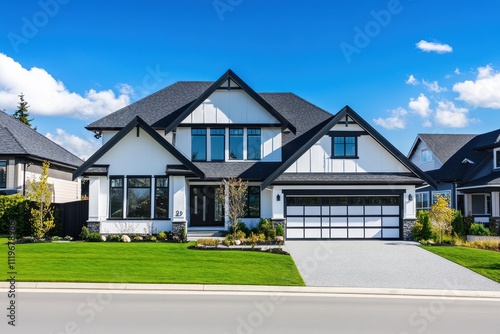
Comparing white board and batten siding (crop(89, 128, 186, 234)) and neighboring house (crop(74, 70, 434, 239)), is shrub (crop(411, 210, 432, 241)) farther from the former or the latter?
white board and batten siding (crop(89, 128, 186, 234))

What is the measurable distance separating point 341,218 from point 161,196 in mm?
8917

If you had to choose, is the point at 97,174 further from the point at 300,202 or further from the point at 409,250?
the point at 409,250

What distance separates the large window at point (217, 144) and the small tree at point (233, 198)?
183 centimetres

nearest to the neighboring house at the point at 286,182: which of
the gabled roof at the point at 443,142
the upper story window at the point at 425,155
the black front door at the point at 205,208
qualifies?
the black front door at the point at 205,208

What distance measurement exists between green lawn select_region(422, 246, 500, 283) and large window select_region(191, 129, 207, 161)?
39.6ft

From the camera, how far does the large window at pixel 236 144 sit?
2439cm

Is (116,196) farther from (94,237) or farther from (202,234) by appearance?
(202,234)

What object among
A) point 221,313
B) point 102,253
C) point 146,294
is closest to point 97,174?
point 102,253

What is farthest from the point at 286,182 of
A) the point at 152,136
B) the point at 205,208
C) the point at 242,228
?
the point at 152,136

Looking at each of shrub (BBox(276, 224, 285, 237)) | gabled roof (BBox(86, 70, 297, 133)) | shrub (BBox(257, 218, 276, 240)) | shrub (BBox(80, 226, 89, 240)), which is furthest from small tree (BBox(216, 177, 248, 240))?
shrub (BBox(80, 226, 89, 240))

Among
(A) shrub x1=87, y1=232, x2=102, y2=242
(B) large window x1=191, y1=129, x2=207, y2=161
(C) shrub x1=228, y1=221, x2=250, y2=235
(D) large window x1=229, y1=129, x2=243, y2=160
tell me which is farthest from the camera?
(D) large window x1=229, y1=129, x2=243, y2=160

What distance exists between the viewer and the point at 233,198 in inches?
826

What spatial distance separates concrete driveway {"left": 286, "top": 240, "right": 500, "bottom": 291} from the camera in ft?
45.0

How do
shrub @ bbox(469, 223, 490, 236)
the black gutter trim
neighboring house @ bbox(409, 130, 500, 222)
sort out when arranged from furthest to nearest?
neighboring house @ bbox(409, 130, 500, 222)
shrub @ bbox(469, 223, 490, 236)
the black gutter trim
